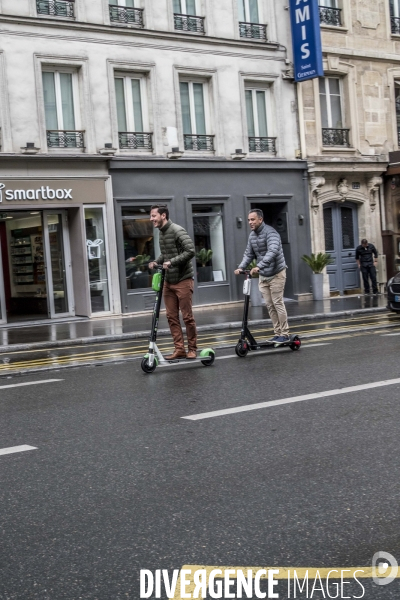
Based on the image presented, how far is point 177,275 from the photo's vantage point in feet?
32.6

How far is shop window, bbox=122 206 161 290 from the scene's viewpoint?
21703 mm

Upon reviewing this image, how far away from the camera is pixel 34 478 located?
16.4 ft

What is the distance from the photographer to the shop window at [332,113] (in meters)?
25.5

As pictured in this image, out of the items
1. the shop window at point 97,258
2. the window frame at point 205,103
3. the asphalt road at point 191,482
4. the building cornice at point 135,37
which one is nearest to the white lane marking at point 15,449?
the asphalt road at point 191,482

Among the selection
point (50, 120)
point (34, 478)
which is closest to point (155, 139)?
point (50, 120)

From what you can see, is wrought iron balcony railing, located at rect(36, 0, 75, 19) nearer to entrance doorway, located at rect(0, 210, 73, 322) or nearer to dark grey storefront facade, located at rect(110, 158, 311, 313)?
dark grey storefront facade, located at rect(110, 158, 311, 313)

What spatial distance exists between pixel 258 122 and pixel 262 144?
64 centimetres

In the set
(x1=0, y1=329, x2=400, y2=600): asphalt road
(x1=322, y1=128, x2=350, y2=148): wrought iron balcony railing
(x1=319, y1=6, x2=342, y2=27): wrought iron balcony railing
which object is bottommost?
(x1=0, y1=329, x2=400, y2=600): asphalt road

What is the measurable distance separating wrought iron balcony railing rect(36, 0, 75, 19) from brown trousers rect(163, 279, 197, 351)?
12.5m

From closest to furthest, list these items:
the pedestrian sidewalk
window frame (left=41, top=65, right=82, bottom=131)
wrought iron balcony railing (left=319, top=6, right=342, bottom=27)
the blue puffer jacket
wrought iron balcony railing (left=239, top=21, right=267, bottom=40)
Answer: the blue puffer jacket
the pedestrian sidewalk
window frame (left=41, top=65, right=82, bottom=131)
wrought iron balcony railing (left=239, top=21, right=267, bottom=40)
wrought iron balcony railing (left=319, top=6, right=342, bottom=27)

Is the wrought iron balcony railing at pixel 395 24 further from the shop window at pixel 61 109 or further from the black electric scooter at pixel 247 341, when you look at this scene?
the black electric scooter at pixel 247 341

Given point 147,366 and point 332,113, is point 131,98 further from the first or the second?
point 147,366

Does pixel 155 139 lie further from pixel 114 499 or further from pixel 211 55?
pixel 114 499

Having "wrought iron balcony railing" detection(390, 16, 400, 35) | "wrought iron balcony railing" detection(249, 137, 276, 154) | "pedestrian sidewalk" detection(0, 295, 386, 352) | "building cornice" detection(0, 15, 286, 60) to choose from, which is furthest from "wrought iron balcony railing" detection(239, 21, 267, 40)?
"pedestrian sidewalk" detection(0, 295, 386, 352)
